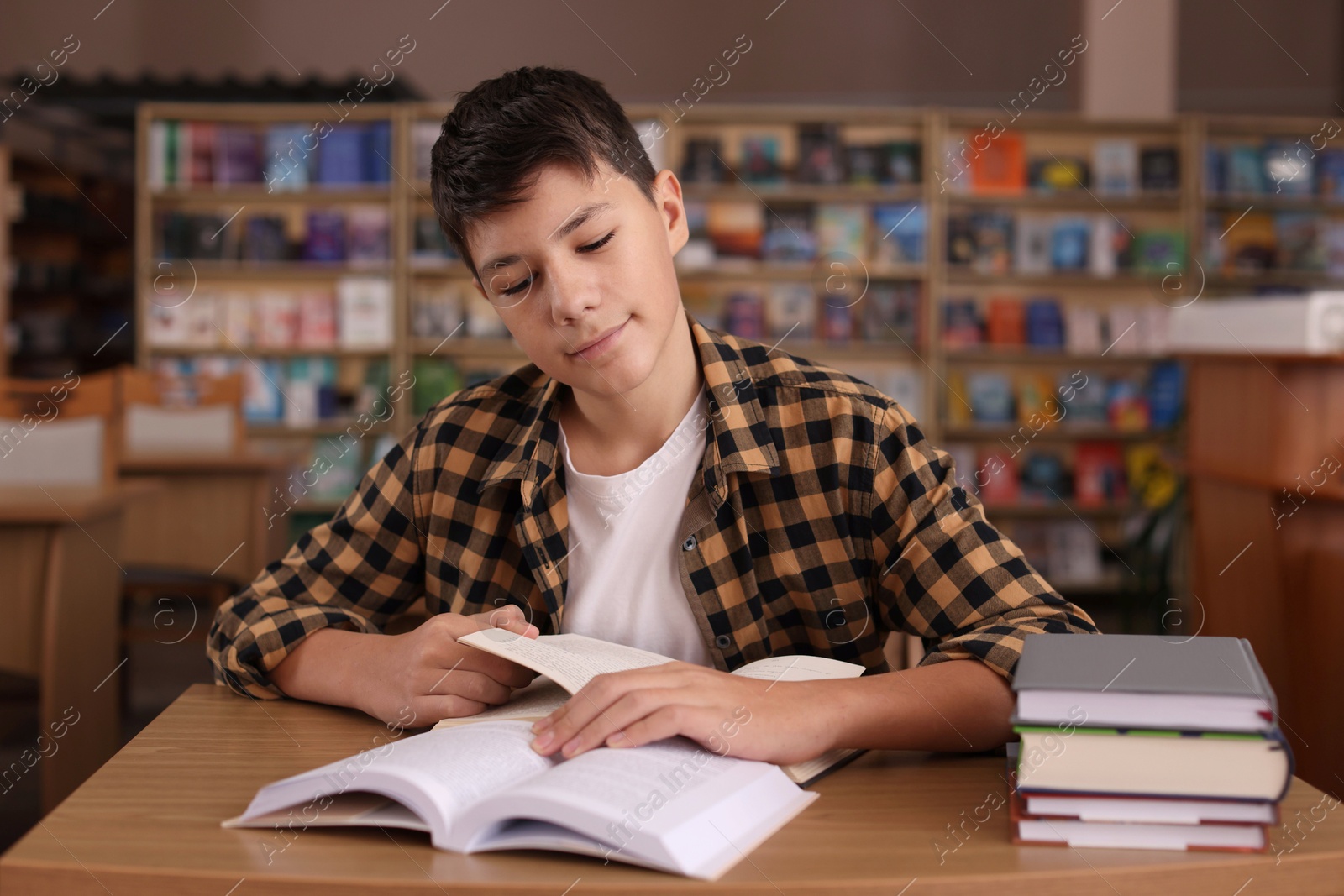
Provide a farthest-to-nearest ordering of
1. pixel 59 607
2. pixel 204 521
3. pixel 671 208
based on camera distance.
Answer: pixel 204 521 → pixel 59 607 → pixel 671 208

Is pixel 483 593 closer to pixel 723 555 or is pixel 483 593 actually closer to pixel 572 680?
pixel 723 555

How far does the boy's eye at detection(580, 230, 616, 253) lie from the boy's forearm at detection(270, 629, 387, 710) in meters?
0.44

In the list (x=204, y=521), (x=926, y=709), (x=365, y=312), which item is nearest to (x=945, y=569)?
(x=926, y=709)

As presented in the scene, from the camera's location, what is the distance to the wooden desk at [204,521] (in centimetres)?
352

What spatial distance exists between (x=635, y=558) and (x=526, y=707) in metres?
0.32

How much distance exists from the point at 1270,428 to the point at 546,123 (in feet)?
6.44

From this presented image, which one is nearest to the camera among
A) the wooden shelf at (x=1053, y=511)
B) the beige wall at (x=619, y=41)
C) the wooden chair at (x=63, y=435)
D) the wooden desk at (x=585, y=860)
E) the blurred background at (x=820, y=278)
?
the wooden desk at (x=585, y=860)

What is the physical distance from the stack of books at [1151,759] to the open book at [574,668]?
0.20 metres

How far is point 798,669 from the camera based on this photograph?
1.04 m

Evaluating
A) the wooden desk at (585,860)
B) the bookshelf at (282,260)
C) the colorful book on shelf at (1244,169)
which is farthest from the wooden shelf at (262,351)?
the wooden desk at (585,860)

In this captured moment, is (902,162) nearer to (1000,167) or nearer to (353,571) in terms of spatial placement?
(1000,167)

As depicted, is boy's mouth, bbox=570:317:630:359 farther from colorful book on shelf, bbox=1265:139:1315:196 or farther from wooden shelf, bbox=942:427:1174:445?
colorful book on shelf, bbox=1265:139:1315:196

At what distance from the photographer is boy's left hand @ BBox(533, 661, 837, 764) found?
0.85 meters

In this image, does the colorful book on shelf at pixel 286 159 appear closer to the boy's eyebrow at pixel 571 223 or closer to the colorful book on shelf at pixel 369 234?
the colorful book on shelf at pixel 369 234
